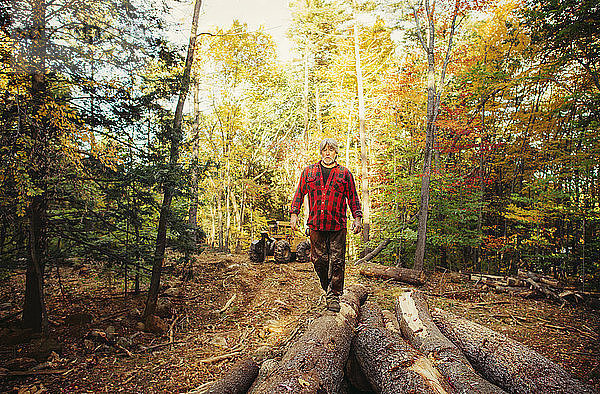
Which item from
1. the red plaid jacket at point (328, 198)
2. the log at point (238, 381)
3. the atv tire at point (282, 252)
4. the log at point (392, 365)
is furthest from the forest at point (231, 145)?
the red plaid jacket at point (328, 198)

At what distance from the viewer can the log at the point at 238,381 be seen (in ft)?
9.34

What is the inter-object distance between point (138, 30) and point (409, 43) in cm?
1356

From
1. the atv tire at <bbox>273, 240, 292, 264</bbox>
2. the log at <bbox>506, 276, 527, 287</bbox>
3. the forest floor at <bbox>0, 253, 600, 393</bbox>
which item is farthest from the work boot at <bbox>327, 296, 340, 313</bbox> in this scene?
the atv tire at <bbox>273, 240, 292, 264</bbox>

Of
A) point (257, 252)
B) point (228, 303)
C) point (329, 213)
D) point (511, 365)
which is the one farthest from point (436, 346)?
point (257, 252)

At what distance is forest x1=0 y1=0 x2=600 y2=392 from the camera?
186 inches

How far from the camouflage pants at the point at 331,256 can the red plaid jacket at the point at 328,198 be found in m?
0.15

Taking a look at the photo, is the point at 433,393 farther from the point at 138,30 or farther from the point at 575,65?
the point at 575,65

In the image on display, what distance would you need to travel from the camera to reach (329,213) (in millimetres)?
4176

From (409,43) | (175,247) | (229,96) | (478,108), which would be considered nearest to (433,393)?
(175,247)

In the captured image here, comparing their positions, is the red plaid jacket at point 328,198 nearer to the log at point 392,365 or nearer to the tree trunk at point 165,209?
the log at point 392,365

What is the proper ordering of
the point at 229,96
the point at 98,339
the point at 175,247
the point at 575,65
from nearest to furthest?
the point at 98,339 < the point at 175,247 < the point at 575,65 < the point at 229,96

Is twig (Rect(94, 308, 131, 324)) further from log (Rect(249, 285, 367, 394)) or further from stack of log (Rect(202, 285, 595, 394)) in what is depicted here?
log (Rect(249, 285, 367, 394))

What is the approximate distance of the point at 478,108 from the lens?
37.0 feet

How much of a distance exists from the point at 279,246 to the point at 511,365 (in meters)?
9.03
